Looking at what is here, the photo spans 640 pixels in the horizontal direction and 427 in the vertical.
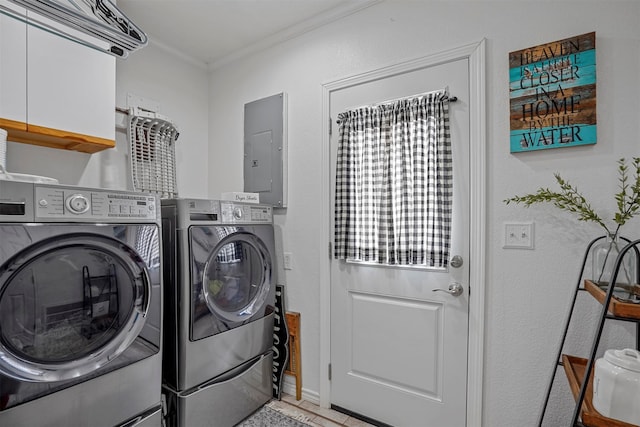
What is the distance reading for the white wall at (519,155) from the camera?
53.7 inches

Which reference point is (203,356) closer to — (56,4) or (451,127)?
(56,4)

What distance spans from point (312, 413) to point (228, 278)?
103 cm

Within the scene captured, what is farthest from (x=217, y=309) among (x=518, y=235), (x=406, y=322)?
(x=518, y=235)

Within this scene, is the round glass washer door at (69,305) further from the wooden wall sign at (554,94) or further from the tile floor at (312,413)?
the wooden wall sign at (554,94)

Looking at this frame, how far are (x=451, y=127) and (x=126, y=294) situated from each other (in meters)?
1.79

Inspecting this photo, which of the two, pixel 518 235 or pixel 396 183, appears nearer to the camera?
pixel 518 235

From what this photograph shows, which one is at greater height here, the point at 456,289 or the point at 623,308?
the point at 623,308

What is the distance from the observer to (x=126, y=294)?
56.1 inches

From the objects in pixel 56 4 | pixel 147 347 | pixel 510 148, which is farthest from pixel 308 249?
pixel 56 4

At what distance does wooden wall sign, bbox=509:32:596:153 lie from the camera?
4.57ft

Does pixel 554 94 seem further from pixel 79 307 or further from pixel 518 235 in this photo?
pixel 79 307

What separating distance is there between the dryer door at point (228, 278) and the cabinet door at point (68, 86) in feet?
2.83

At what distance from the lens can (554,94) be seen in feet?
4.79

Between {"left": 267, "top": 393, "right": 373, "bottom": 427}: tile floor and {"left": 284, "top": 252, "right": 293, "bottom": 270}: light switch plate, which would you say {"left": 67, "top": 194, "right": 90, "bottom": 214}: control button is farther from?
{"left": 267, "top": 393, "right": 373, "bottom": 427}: tile floor
